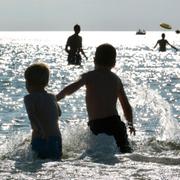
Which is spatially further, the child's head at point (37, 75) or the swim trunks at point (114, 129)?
the swim trunks at point (114, 129)

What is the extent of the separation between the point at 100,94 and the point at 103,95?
3 cm

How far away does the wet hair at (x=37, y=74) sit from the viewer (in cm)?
550

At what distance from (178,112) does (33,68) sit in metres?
10.1

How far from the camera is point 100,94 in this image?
6176 millimetres

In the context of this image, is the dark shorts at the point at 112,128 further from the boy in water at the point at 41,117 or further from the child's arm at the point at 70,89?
the boy in water at the point at 41,117

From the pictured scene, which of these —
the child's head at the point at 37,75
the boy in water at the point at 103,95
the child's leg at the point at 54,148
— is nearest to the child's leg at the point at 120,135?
the boy in water at the point at 103,95

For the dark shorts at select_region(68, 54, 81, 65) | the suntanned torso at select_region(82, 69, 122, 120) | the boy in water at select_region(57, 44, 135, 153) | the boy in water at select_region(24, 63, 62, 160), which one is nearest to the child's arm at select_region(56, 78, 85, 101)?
the boy in water at select_region(57, 44, 135, 153)

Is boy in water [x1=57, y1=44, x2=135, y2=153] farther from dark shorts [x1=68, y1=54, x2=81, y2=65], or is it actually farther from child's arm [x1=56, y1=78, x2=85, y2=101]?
dark shorts [x1=68, y1=54, x2=81, y2=65]

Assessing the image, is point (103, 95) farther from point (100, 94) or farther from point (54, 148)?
point (54, 148)

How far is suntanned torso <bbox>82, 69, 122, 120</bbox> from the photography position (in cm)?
614

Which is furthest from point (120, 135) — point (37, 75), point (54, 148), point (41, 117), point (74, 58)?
point (74, 58)

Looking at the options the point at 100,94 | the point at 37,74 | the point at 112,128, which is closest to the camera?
the point at 37,74

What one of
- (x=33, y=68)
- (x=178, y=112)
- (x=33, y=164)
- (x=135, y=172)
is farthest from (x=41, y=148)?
(x=178, y=112)

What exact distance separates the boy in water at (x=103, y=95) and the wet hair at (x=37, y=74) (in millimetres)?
567
